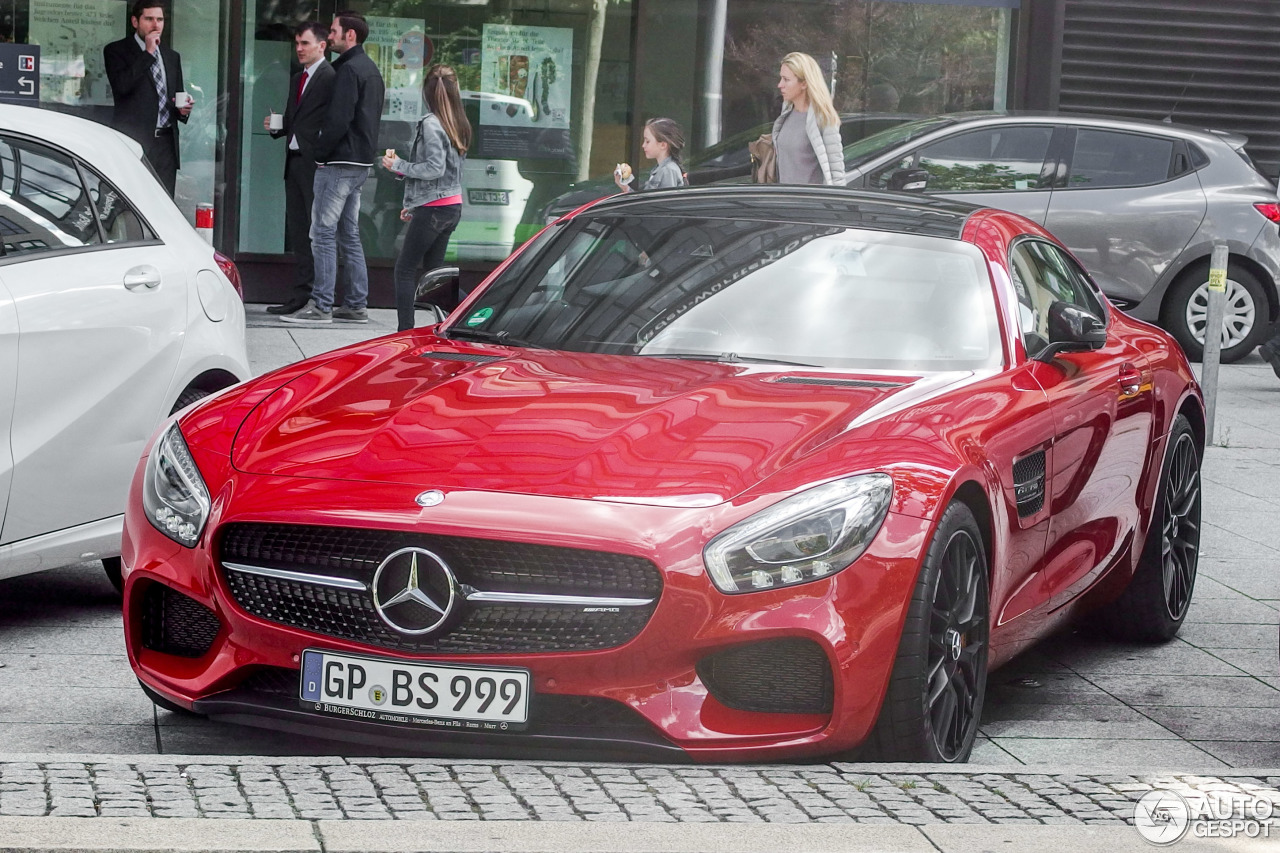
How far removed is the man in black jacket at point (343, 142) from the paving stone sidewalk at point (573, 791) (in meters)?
8.96

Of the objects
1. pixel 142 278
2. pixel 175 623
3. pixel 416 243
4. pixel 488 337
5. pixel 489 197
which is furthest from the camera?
pixel 489 197

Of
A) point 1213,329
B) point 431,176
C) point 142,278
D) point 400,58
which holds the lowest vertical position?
point 1213,329

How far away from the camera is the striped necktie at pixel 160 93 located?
504 inches

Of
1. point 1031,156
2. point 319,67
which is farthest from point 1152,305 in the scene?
point 319,67

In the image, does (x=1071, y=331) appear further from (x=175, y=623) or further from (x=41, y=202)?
(x=41, y=202)

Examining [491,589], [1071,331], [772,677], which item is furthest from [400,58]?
[772,677]

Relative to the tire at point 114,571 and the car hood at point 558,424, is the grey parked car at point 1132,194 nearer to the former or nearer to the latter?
the tire at point 114,571

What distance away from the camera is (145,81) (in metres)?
12.8

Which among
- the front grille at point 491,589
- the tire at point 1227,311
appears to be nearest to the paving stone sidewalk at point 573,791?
the front grille at point 491,589

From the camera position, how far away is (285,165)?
14.0 m

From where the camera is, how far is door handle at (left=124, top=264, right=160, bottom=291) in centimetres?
582

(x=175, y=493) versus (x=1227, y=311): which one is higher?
(x=175, y=493)

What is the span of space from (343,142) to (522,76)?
2.65 m

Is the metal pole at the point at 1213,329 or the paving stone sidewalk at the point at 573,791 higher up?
the metal pole at the point at 1213,329
